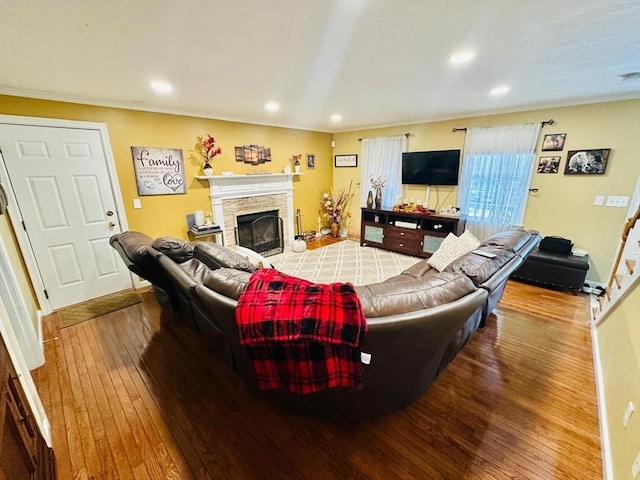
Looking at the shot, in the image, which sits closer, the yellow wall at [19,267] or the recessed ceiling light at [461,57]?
the recessed ceiling light at [461,57]

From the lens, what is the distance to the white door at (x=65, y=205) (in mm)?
2637

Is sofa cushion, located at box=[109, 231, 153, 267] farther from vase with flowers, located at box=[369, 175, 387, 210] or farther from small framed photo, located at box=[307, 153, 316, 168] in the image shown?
vase with flowers, located at box=[369, 175, 387, 210]

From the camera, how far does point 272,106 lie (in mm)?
3430

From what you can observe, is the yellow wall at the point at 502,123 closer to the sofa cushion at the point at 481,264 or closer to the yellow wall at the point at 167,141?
the yellow wall at the point at 167,141

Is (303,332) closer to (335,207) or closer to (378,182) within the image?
(378,182)

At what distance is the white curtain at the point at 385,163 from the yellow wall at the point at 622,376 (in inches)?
143

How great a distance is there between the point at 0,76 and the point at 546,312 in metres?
5.61

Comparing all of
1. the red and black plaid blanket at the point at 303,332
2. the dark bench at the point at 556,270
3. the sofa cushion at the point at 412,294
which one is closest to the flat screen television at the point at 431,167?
the dark bench at the point at 556,270

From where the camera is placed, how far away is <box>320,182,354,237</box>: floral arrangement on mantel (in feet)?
19.5

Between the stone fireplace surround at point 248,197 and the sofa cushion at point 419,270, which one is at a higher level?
the stone fireplace surround at point 248,197

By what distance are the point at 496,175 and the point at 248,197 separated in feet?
13.2

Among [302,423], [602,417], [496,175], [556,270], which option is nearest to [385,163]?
[496,175]

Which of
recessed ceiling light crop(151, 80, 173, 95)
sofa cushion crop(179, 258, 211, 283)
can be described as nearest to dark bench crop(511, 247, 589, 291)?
sofa cushion crop(179, 258, 211, 283)

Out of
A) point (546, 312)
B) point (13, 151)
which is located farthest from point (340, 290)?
point (13, 151)
